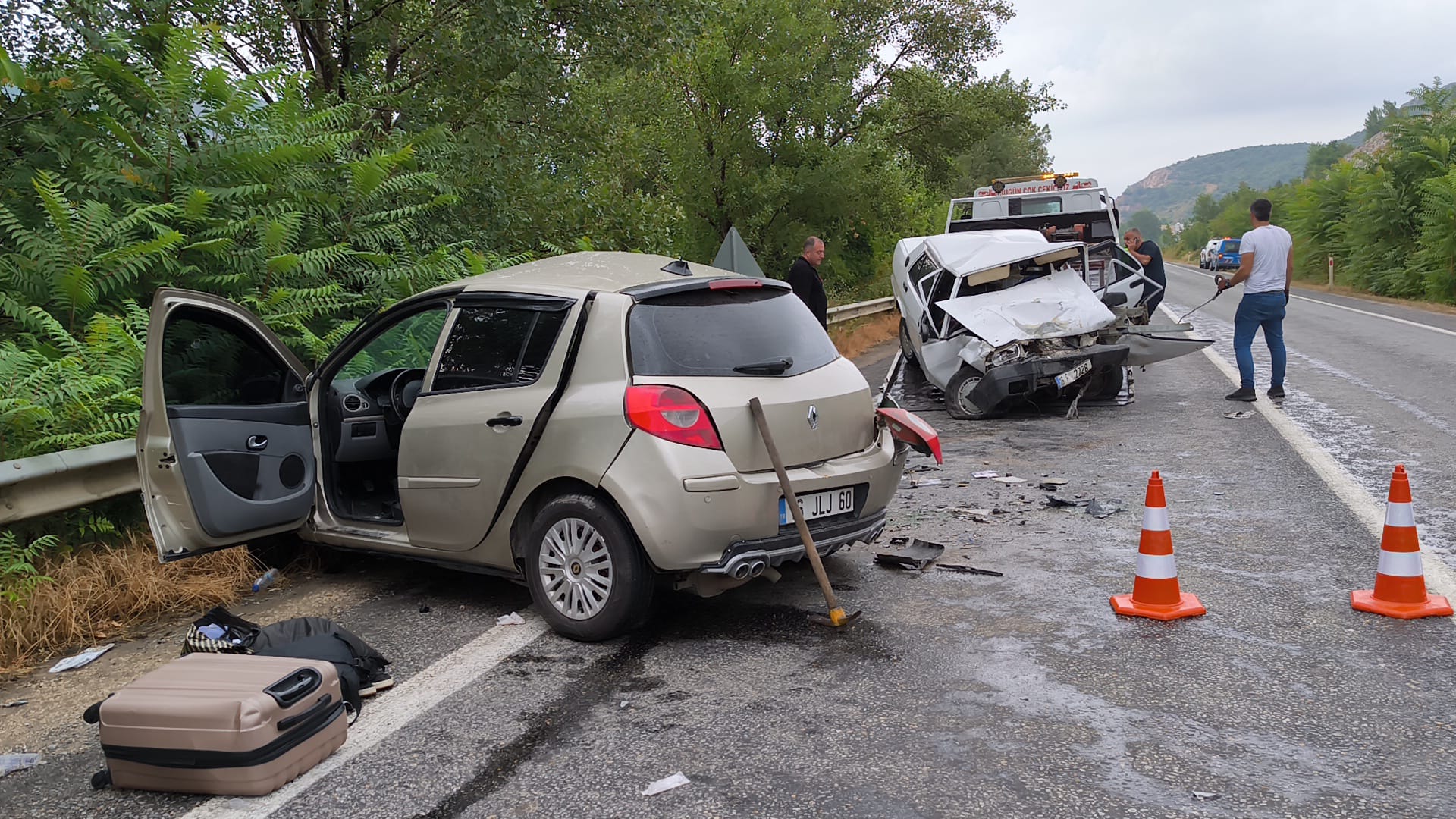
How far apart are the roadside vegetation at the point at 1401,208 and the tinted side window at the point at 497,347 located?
28.0 meters

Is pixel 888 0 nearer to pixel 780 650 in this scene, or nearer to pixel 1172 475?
pixel 1172 475

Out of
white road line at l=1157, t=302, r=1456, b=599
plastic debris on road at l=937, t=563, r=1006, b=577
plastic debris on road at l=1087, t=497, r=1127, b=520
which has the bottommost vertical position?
white road line at l=1157, t=302, r=1456, b=599

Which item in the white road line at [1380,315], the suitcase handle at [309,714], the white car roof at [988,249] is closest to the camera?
the suitcase handle at [309,714]

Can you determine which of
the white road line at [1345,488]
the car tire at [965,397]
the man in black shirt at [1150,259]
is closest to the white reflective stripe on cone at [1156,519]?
the white road line at [1345,488]

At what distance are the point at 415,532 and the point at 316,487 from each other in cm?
79

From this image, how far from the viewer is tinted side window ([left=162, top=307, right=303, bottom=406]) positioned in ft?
16.5

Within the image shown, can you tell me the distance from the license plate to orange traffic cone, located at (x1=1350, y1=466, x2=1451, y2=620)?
5.41m

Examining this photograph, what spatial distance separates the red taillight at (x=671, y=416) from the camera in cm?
428

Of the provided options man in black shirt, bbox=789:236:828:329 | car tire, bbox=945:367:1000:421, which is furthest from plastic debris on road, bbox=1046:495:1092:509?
man in black shirt, bbox=789:236:828:329

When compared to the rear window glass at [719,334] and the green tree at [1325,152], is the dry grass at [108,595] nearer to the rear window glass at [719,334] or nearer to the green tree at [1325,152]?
the rear window glass at [719,334]

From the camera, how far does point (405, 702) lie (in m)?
3.89

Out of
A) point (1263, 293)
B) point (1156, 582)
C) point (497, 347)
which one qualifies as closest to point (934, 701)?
point (1156, 582)

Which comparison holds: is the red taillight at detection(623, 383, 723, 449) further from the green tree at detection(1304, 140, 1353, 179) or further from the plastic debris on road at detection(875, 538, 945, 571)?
the green tree at detection(1304, 140, 1353, 179)

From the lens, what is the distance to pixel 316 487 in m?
5.48
